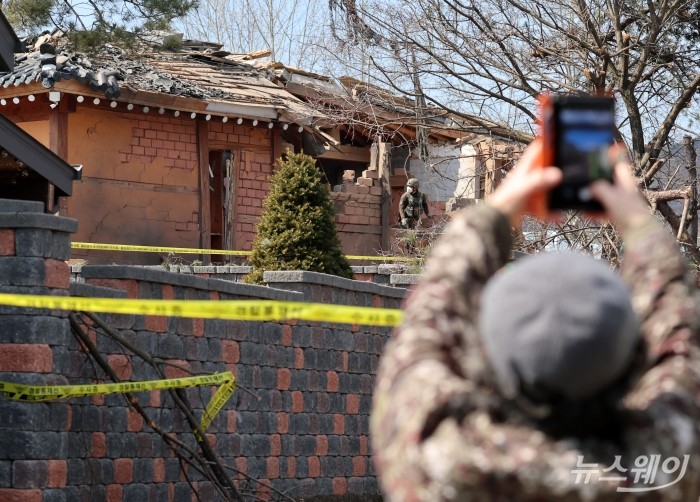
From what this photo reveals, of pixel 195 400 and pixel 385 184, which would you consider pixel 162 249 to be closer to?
pixel 385 184

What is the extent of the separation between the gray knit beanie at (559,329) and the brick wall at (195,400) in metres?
6.84

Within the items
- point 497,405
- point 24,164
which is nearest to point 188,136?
point 24,164

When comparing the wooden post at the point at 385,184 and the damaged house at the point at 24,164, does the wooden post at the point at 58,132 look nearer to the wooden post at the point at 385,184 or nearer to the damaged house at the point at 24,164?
the damaged house at the point at 24,164

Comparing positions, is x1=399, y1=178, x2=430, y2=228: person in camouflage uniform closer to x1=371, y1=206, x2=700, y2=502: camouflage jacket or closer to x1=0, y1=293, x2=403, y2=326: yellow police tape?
x1=0, y1=293, x2=403, y2=326: yellow police tape

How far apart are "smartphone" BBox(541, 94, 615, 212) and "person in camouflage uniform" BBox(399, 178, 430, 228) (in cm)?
2007

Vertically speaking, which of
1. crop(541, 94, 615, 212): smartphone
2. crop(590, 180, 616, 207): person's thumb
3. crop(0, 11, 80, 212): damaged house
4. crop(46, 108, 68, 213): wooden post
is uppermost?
crop(46, 108, 68, 213): wooden post

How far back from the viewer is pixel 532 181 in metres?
2.78

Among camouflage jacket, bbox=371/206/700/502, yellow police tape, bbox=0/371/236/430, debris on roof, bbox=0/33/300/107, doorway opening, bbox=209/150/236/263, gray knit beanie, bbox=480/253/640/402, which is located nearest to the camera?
gray knit beanie, bbox=480/253/640/402

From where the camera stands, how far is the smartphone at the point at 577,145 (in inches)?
110

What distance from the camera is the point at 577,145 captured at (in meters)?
2.82

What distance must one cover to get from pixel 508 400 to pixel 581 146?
0.58 m

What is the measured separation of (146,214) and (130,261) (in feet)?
3.88

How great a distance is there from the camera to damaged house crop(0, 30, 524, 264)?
771 inches

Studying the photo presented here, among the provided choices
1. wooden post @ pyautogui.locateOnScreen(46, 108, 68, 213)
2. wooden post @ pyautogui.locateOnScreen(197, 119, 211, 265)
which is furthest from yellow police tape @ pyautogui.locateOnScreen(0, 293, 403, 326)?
wooden post @ pyautogui.locateOnScreen(197, 119, 211, 265)
